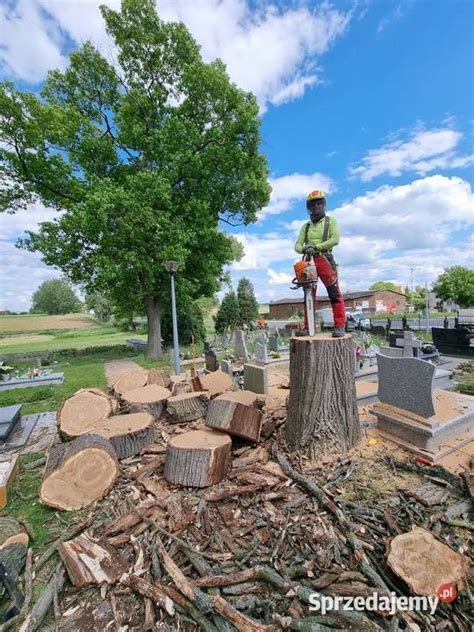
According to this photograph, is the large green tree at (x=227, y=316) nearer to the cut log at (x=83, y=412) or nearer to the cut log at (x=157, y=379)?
the cut log at (x=157, y=379)

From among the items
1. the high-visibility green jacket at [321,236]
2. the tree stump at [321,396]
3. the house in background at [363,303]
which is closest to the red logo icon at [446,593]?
the tree stump at [321,396]

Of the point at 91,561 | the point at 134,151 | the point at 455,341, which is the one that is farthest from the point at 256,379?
the point at 134,151

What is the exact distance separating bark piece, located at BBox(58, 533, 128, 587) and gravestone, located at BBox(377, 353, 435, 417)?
3.21 m

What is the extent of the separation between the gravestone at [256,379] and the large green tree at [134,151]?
20.2ft

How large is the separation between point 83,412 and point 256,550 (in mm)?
2947

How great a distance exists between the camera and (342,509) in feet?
7.54

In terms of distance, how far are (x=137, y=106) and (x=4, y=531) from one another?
1376cm

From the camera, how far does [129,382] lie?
5367mm

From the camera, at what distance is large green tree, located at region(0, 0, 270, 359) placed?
10.5 metres

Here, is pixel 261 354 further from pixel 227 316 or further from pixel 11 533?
pixel 227 316

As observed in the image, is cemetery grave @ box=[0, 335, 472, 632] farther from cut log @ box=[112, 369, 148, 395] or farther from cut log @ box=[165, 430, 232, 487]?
cut log @ box=[112, 369, 148, 395]

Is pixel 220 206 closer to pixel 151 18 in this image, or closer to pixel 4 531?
pixel 151 18

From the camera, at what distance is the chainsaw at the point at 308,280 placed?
354 cm

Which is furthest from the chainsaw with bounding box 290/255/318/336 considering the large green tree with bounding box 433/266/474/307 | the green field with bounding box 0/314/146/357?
the large green tree with bounding box 433/266/474/307
